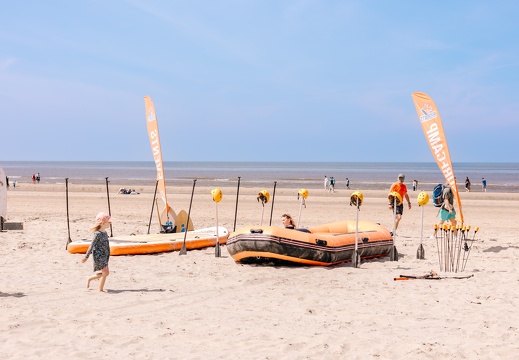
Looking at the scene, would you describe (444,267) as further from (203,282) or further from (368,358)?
(368,358)

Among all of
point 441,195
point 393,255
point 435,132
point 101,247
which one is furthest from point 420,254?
point 101,247

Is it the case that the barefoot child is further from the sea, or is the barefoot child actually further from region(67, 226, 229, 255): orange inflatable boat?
the sea

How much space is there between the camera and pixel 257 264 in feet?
35.3

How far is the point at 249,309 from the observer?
7.39 metres

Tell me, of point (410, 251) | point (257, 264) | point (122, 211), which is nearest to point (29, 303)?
point (257, 264)

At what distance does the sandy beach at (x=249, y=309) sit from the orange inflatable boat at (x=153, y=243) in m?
0.22

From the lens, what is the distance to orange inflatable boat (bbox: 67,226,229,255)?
1165 centimetres

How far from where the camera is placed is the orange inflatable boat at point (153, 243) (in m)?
11.6

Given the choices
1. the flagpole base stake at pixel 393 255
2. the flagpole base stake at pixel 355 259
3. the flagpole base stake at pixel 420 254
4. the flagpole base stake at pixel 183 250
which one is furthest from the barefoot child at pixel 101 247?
the flagpole base stake at pixel 420 254

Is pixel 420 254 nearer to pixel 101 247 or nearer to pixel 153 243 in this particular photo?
pixel 153 243

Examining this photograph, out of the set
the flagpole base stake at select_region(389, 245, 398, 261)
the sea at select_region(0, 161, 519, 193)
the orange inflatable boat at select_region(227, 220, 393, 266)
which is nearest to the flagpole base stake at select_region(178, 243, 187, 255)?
the orange inflatable boat at select_region(227, 220, 393, 266)

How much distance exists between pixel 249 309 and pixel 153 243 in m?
4.96

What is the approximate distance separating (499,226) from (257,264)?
36.3 ft

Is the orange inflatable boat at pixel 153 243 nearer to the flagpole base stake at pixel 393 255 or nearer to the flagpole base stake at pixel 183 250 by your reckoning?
the flagpole base stake at pixel 183 250
